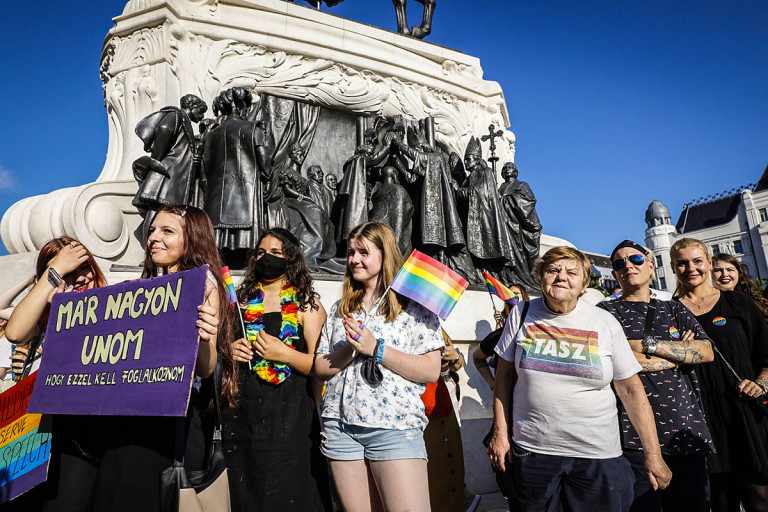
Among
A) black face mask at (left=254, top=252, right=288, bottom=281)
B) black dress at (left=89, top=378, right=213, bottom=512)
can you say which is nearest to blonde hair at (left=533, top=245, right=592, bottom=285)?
black face mask at (left=254, top=252, right=288, bottom=281)

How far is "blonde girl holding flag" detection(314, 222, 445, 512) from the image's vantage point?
2.34m

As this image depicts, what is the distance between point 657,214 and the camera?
249ft

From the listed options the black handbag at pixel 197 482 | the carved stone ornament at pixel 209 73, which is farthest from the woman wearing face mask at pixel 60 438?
the carved stone ornament at pixel 209 73

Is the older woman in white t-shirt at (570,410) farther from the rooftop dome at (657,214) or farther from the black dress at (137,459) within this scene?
the rooftop dome at (657,214)

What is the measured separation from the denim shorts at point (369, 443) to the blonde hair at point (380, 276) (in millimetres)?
525

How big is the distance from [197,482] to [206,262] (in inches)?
32.7

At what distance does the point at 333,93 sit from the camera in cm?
788

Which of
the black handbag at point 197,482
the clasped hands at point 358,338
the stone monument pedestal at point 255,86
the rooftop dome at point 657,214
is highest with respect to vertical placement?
the rooftop dome at point 657,214

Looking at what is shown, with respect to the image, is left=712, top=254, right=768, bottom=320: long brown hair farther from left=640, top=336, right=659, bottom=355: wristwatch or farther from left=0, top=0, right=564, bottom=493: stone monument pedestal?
left=0, top=0, right=564, bottom=493: stone monument pedestal

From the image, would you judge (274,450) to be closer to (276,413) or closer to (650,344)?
(276,413)

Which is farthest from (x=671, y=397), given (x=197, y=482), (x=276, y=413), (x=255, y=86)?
(x=255, y=86)

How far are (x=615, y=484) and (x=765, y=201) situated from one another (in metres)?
65.2

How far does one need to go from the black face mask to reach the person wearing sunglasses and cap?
5.79 feet

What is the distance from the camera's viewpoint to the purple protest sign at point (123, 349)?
74.3 inches
